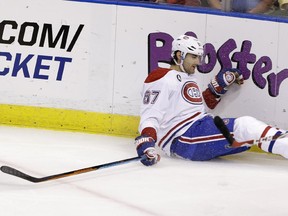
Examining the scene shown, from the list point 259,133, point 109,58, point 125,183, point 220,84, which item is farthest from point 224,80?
point 125,183

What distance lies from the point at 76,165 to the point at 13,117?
3.38 ft

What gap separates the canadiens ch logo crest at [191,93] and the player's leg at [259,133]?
28cm

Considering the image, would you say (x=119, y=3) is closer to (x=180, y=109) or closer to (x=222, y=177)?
(x=180, y=109)

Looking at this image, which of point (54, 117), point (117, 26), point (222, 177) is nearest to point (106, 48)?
point (117, 26)

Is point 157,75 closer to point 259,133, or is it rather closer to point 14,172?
point 259,133

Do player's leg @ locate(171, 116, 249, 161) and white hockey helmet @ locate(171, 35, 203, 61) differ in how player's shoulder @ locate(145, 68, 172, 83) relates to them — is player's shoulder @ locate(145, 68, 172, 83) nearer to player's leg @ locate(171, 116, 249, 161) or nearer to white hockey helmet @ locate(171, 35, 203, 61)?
white hockey helmet @ locate(171, 35, 203, 61)

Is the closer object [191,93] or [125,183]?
[125,183]

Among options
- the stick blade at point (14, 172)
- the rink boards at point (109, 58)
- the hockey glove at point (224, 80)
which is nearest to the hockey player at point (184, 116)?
the hockey glove at point (224, 80)

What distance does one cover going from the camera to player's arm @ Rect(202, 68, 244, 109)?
4.54m

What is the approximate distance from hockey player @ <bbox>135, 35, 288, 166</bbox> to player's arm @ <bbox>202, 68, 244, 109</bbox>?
24 cm

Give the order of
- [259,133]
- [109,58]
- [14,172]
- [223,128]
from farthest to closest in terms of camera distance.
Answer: [109,58], [259,133], [223,128], [14,172]

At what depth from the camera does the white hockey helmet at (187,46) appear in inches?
166

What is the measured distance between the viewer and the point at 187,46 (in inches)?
167

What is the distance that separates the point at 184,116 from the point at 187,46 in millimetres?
382
